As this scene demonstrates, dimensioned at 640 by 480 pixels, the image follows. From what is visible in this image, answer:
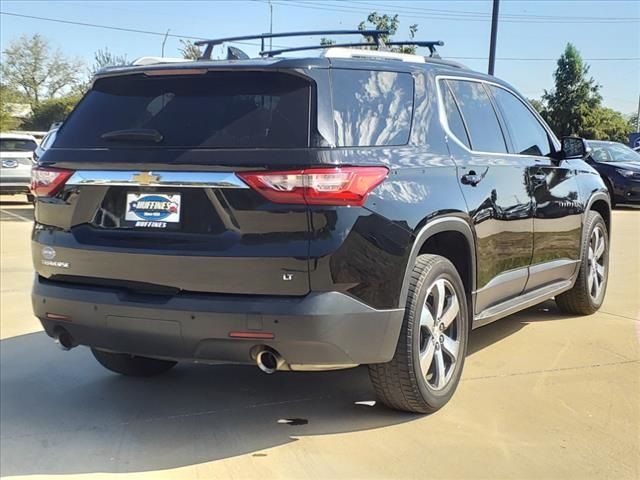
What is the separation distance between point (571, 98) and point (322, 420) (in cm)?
3911

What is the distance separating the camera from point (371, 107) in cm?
352

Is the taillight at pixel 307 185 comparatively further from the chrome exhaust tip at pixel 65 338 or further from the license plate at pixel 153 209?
the chrome exhaust tip at pixel 65 338

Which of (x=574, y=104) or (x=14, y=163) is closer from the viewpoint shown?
(x=14, y=163)

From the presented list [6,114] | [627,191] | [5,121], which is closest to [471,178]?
[627,191]

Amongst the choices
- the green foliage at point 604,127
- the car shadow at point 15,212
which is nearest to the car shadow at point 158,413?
the car shadow at point 15,212

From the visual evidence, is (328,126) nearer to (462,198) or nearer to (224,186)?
(224,186)

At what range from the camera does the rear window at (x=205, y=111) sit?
10.6 ft

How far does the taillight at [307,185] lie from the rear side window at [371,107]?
0.62 ft

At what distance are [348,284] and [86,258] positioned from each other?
1306 millimetres

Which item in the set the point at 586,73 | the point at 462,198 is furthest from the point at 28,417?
the point at 586,73

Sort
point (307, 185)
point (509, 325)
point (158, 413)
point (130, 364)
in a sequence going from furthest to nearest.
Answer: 1. point (509, 325)
2. point (130, 364)
3. point (158, 413)
4. point (307, 185)

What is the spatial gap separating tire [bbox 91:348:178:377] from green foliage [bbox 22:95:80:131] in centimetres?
4137

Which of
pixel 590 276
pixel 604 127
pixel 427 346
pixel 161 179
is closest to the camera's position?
pixel 161 179

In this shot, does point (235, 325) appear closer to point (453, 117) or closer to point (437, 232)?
point (437, 232)
